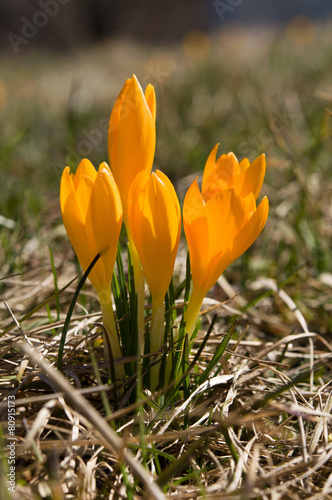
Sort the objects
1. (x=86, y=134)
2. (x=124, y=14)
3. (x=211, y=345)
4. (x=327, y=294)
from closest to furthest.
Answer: (x=211, y=345), (x=327, y=294), (x=86, y=134), (x=124, y=14)

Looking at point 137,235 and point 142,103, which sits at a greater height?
point 142,103

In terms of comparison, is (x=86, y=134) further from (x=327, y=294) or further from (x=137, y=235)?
(x=137, y=235)

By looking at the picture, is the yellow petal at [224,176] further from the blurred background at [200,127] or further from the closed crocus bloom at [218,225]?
the blurred background at [200,127]

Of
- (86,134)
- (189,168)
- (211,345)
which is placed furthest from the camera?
(86,134)

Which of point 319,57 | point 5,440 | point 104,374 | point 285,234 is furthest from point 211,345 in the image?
point 319,57

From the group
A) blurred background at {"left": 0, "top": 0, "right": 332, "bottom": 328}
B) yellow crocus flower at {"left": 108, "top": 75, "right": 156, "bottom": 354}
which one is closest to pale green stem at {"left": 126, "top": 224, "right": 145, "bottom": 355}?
yellow crocus flower at {"left": 108, "top": 75, "right": 156, "bottom": 354}
